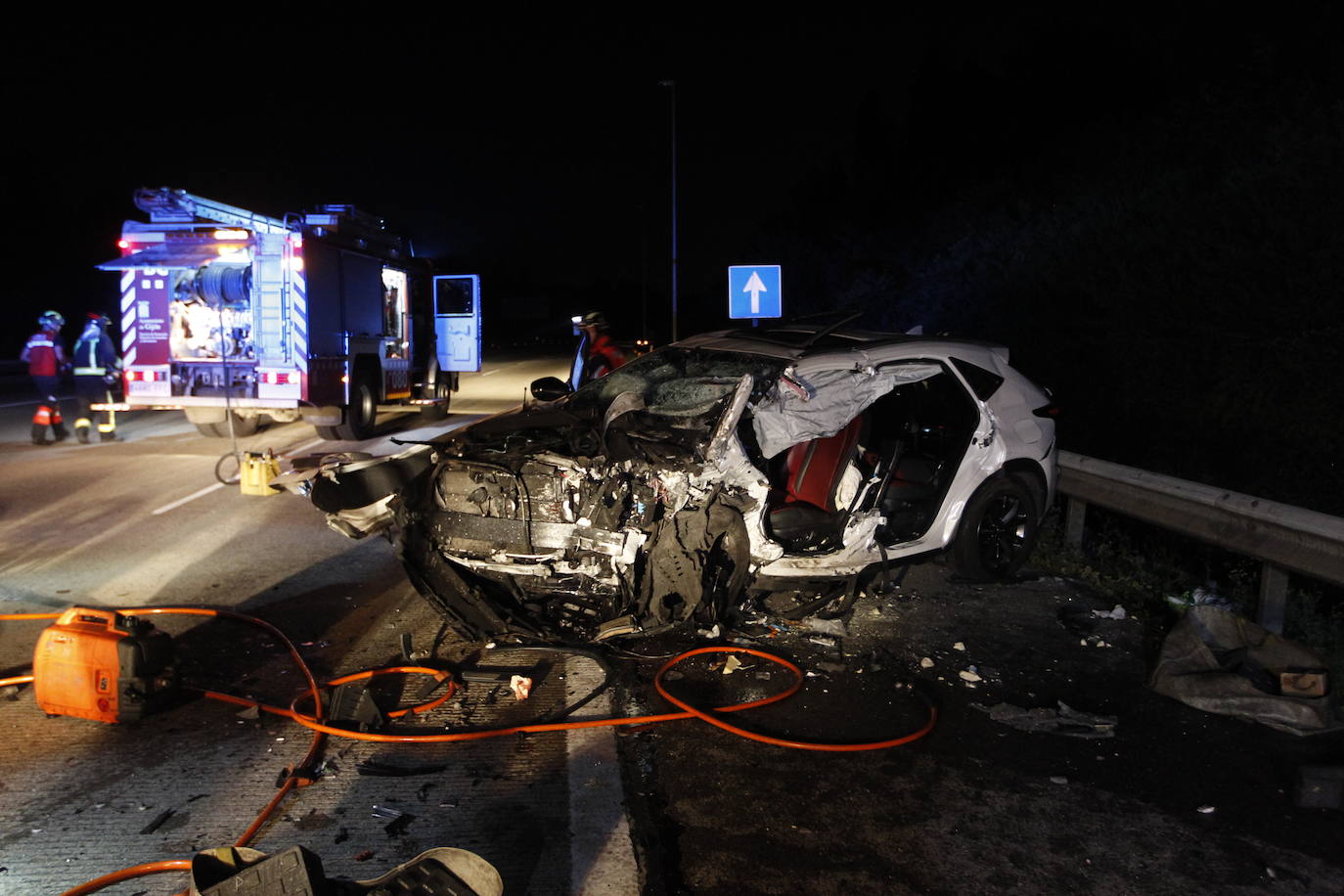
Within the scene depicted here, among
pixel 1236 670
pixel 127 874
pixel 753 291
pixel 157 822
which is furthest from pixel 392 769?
pixel 753 291

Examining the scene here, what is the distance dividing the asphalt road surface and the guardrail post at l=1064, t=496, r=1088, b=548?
1275mm

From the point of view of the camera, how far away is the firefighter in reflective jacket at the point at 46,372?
13.2 metres

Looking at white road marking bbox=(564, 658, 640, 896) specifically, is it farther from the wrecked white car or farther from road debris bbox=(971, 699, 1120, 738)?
road debris bbox=(971, 699, 1120, 738)

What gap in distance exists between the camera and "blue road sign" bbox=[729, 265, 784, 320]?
13.1 m

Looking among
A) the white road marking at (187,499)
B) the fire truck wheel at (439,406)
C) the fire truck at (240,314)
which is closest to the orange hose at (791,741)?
the white road marking at (187,499)

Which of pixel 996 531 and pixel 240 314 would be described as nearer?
pixel 996 531

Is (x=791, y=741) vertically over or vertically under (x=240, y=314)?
under

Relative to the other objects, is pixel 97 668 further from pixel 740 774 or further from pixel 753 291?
pixel 753 291

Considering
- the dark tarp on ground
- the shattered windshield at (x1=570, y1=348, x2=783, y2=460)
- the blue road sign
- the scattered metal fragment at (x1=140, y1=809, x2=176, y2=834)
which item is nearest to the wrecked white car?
the shattered windshield at (x1=570, y1=348, x2=783, y2=460)

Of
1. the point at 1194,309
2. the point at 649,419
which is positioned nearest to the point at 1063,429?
the point at 1194,309

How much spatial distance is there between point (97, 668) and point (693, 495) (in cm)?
272

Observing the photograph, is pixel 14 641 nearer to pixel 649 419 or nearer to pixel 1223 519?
pixel 649 419

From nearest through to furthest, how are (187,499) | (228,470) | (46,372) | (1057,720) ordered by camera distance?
1. (1057,720)
2. (187,499)
3. (228,470)
4. (46,372)

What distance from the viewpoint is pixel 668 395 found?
617 centimetres
